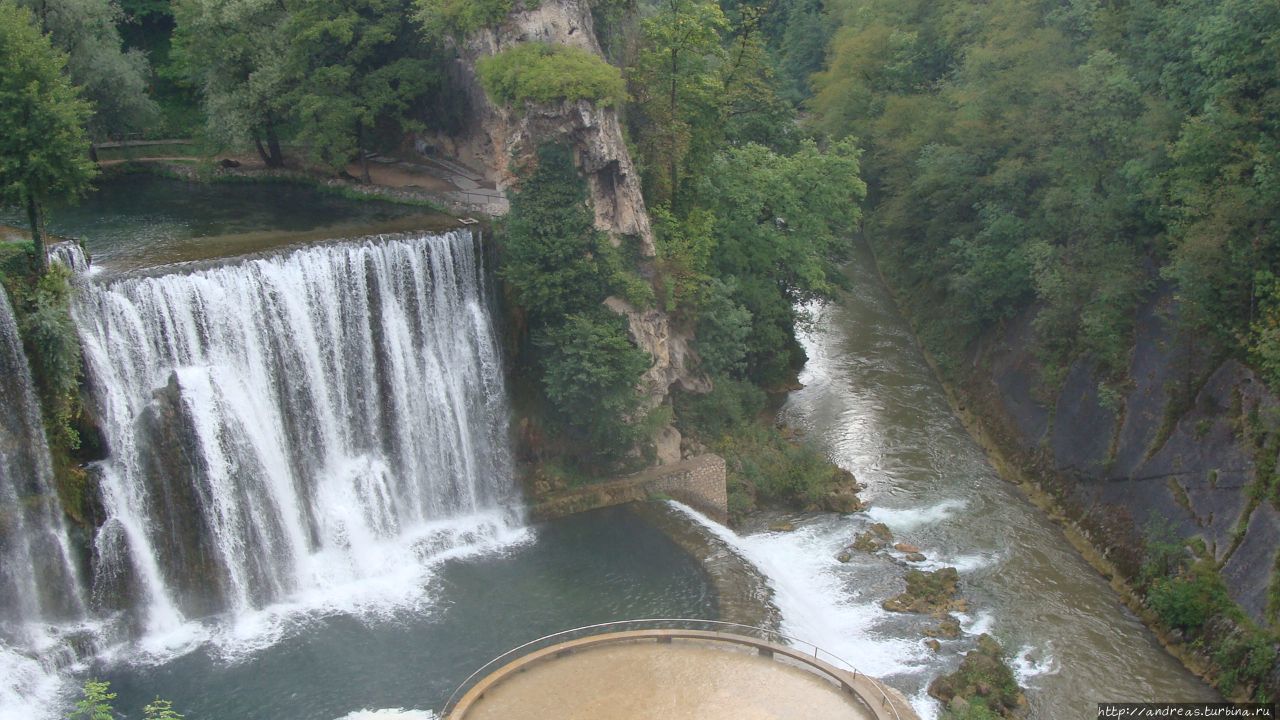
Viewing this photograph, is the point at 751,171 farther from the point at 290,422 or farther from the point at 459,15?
the point at 290,422

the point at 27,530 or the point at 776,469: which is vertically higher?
the point at 27,530

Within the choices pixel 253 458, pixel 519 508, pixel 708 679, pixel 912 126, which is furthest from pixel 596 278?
pixel 912 126

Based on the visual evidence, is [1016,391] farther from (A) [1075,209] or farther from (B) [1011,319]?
(A) [1075,209]

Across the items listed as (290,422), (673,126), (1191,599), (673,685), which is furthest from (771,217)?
(673,685)

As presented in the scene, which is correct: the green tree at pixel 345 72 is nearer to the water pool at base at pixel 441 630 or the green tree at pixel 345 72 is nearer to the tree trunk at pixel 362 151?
the tree trunk at pixel 362 151

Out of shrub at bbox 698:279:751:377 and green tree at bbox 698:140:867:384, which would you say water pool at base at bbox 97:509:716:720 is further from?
green tree at bbox 698:140:867:384

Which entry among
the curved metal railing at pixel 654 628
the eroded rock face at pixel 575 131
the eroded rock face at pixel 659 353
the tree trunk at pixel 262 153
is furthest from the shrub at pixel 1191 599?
the tree trunk at pixel 262 153
